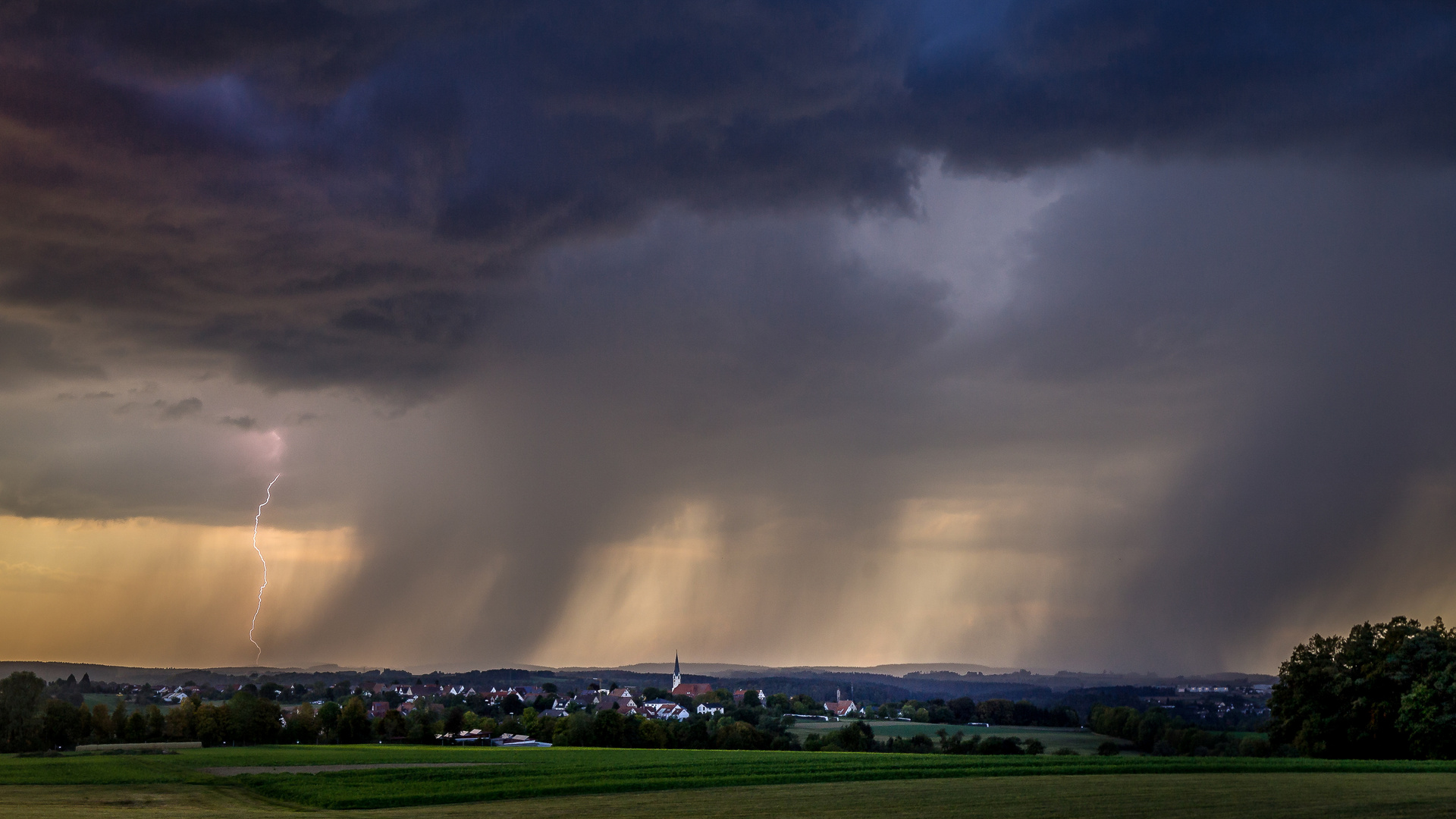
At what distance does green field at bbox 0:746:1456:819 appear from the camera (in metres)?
42.4

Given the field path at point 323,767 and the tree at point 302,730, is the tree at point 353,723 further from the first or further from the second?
the field path at point 323,767

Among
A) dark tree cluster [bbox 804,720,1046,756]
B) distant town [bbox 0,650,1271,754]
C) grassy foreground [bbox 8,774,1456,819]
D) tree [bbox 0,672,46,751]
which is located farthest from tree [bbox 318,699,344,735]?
grassy foreground [bbox 8,774,1456,819]

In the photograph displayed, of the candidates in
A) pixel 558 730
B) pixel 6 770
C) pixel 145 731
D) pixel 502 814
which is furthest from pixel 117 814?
pixel 145 731

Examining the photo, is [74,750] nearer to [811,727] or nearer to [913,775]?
[811,727]

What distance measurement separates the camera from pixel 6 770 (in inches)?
3100

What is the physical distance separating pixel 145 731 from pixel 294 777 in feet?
255

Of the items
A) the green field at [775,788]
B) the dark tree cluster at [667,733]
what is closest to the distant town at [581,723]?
the dark tree cluster at [667,733]

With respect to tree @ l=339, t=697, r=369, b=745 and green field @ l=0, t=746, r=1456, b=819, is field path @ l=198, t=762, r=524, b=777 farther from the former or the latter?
tree @ l=339, t=697, r=369, b=745

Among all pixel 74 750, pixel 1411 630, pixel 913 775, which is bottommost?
pixel 74 750

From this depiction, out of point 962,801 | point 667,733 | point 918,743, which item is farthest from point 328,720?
point 962,801

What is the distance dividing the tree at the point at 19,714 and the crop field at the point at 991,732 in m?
88.6

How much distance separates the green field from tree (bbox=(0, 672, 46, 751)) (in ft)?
164

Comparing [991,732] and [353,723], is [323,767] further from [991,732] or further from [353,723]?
[991,732]

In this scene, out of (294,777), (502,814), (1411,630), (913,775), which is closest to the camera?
(502,814)
